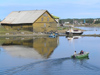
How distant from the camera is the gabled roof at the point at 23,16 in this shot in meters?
84.1

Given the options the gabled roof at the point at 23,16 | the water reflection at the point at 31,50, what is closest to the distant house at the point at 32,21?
the gabled roof at the point at 23,16

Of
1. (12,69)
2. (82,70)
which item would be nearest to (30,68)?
(12,69)

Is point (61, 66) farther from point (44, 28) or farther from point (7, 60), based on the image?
point (44, 28)

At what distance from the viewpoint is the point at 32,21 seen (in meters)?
82.3

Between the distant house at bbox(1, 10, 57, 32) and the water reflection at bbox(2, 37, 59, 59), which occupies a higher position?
the distant house at bbox(1, 10, 57, 32)

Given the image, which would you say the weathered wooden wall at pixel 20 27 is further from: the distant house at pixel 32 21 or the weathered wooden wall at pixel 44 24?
the weathered wooden wall at pixel 44 24

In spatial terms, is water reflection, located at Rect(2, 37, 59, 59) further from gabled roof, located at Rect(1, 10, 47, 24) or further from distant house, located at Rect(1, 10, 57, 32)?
gabled roof, located at Rect(1, 10, 47, 24)

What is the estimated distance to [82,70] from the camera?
30.4m

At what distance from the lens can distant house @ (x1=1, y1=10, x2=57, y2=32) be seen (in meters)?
83.6

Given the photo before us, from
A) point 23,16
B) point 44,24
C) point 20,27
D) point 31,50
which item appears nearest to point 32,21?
point 44,24

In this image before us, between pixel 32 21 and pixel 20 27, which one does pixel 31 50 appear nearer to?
pixel 32 21

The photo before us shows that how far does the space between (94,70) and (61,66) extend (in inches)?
190

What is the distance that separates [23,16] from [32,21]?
8569mm

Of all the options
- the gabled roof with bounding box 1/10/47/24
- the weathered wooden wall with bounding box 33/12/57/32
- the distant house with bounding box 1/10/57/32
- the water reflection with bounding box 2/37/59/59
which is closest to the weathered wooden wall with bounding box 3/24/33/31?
the distant house with bounding box 1/10/57/32
